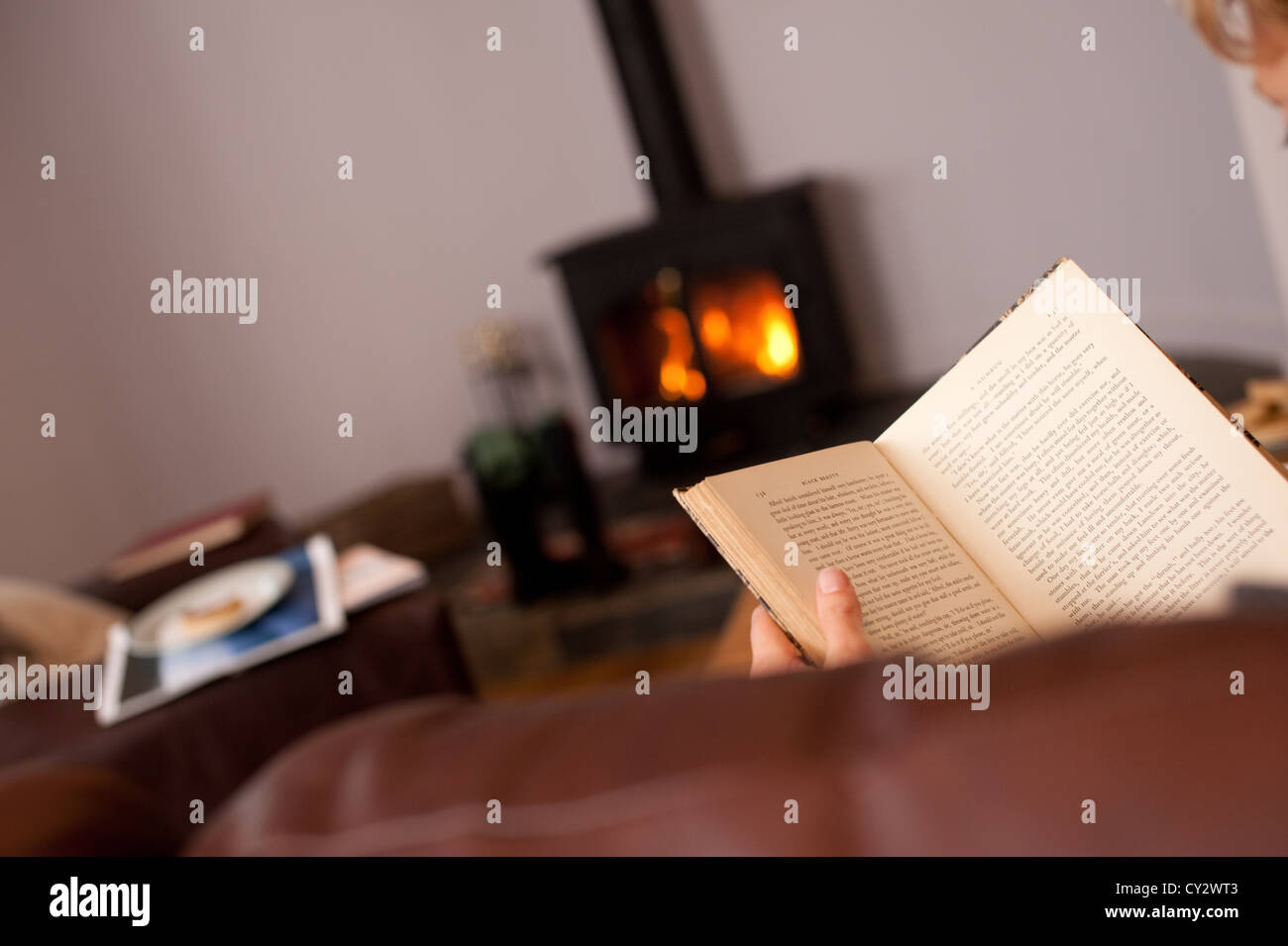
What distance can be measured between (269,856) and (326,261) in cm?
349

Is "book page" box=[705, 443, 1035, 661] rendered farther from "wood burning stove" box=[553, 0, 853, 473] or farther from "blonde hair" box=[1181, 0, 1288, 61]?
"wood burning stove" box=[553, 0, 853, 473]

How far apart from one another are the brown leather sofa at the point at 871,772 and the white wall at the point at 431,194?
299 cm

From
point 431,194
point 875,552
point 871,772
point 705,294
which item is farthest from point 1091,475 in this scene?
point 431,194

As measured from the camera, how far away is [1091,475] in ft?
2.26

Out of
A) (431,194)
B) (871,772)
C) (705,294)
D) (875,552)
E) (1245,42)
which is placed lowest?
(871,772)

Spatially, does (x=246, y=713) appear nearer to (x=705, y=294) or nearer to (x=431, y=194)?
A: (x=705, y=294)

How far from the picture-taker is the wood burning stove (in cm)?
312

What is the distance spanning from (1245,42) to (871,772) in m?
1.44

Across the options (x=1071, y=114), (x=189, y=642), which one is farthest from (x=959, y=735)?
(x=1071, y=114)

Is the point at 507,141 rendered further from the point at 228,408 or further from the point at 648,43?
the point at 228,408

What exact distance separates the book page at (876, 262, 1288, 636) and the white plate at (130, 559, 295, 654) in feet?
4.05

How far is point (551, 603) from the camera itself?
2.86 m

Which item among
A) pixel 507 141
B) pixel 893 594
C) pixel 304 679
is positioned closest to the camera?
pixel 893 594

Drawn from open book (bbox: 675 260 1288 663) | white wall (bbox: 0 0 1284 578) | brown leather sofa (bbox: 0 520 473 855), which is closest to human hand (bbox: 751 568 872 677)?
open book (bbox: 675 260 1288 663)
